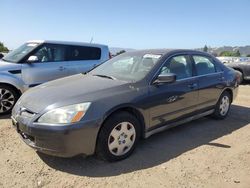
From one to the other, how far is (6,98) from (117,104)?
344 cm

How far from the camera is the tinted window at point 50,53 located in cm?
686

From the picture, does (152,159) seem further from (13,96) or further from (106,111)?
(13,96)

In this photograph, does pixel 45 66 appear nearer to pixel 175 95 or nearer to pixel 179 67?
pixel 179 67

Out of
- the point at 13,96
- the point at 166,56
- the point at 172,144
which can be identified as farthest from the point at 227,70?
the point at 13,96

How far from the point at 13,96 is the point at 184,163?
4.11 meters

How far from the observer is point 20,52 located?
6895mm

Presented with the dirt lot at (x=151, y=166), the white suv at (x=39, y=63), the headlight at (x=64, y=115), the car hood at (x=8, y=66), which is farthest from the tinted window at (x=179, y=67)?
the car hood at (x=8, y=66)

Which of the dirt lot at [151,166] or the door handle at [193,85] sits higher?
the door handle at [193,85]

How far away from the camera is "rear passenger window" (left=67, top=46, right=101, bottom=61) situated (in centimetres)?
741

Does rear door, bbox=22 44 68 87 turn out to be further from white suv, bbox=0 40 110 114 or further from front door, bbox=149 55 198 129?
front door, bbox=149 55 198 129

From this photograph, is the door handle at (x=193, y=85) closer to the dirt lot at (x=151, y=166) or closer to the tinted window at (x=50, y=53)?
the dirt lot at (x=151, y=166)

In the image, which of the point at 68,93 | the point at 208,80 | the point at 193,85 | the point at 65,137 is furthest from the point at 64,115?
the point at 208,80

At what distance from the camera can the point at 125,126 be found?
3.89m

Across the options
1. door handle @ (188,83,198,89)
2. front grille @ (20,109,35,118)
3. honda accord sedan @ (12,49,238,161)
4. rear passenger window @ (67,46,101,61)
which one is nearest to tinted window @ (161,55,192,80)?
honda accord sedan @ (12,49,238,161)
